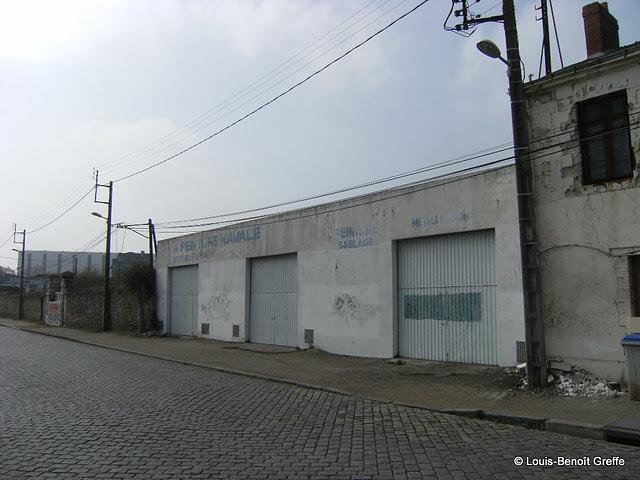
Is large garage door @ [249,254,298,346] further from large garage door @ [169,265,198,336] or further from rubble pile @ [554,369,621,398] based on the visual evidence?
rubble pile @ [554,369,621,398]

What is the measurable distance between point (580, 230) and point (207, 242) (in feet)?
56.2

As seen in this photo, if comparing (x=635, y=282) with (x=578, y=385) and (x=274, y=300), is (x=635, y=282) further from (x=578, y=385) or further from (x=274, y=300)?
(x=274, y=300)

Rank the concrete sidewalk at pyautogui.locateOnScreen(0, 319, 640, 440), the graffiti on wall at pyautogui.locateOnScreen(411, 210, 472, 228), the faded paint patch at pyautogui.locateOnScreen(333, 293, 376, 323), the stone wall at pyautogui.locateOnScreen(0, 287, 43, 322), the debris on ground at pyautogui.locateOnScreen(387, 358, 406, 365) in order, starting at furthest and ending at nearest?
the stone wall at pyautogui.locateOnScreen(0, 287, 43, 322), the faded paint patch at pyautogui.locateOnScreen(333, 293, 376, 323), the debris on ground at pyautogui.locateOnScreen(387, 358, 406, 365), the graffiti on wall at pyautogui.locateOnScreen(411, 210, 472, 228), the concrete sidewalk at pyautogui.locateOnScreen(0, 319, 640, 440)

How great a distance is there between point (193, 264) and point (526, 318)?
59.2 ft

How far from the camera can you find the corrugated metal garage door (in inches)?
541

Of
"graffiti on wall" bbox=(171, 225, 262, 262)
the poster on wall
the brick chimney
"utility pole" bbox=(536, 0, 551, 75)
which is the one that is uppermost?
"utility pole" bbox=(536, 0, 551, 75)

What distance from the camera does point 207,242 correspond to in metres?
24.9

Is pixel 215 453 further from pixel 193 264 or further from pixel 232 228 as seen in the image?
pixel 193 264

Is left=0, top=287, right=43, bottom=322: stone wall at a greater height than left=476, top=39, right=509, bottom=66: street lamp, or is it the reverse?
left=476, top=39, right=509, bottom=66: street lamp

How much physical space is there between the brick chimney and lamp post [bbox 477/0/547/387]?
7.78ft

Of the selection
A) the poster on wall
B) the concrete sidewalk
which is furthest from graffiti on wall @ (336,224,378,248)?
the poster on wall

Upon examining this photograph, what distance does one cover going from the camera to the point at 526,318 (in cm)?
1088

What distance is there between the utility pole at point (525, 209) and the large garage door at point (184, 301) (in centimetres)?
1758

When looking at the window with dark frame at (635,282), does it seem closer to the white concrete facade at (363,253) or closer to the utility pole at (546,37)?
the white concrete facade at (363,253)
